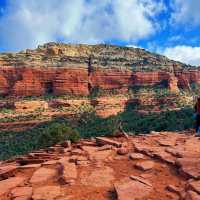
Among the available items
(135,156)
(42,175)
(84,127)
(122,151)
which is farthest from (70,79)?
(42,175)

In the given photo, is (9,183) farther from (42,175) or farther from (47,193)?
(47,193)

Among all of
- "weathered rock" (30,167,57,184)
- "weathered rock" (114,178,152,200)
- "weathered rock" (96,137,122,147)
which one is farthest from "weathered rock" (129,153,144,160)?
"weathered rock" (30,167,57,184)

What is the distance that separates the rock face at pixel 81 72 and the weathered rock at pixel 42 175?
12136cm

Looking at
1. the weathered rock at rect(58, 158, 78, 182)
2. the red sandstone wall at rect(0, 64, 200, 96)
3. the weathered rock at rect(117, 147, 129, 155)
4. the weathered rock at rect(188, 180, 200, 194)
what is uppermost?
the red sandstone wall at rect(0, 64, 200, 96)

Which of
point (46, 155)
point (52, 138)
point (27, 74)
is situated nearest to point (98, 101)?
point (27, 74)

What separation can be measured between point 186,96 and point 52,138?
329ft

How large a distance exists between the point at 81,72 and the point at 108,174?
129722 millimetres

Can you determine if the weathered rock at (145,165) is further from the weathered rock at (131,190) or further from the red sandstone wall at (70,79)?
the red sandstone wall at (70,79)

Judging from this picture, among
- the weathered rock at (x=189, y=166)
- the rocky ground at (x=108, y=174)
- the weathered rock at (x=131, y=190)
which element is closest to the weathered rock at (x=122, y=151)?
the rocky ground at (x=108, y=174)

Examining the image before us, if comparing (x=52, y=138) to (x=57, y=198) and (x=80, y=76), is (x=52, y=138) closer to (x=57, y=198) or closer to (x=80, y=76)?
(x=57, y=198)

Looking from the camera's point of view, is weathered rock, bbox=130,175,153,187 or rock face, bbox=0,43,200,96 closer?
weathered rock, bbox=130,175,153,187

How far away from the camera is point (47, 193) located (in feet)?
32.7

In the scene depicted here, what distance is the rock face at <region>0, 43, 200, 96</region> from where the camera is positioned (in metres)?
135

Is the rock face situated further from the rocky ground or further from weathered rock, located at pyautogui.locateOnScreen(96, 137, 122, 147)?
the rocky ground
